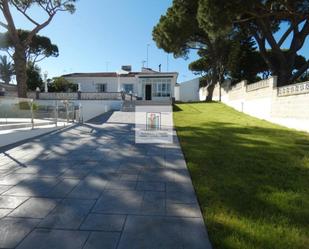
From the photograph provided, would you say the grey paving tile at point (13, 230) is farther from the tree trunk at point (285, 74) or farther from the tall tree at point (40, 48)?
the tall tree at point (40, 48)

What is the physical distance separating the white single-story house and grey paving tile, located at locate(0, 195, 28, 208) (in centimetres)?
2716

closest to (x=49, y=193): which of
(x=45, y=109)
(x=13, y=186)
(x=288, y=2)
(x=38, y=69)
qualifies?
(x=13, y=186)

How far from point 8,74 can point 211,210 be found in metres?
48.2

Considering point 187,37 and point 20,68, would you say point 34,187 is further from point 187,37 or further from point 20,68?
point 187,37

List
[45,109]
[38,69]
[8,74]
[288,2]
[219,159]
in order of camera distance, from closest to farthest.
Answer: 1. [219,159]
2. [45,109]
3. [288,2]
4. [38,69]
5. [8,74]

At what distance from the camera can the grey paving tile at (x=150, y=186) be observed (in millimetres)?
4455

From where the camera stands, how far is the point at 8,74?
148 feet

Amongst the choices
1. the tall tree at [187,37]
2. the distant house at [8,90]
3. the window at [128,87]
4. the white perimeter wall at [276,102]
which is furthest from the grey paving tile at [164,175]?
the window at [128,87]

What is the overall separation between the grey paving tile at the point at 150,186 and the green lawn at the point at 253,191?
1.76 ft

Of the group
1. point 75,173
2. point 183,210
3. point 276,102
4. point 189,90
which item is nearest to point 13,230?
point 183,210

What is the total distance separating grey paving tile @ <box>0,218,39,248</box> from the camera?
9.29ft

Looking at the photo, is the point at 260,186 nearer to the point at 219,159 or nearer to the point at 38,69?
the point at 219,159

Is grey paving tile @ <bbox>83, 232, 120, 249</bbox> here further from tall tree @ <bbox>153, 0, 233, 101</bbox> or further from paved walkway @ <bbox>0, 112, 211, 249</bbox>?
tall tree @ <bbox>153, 0, 233, 101</bbox>

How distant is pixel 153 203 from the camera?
3.87 metres
